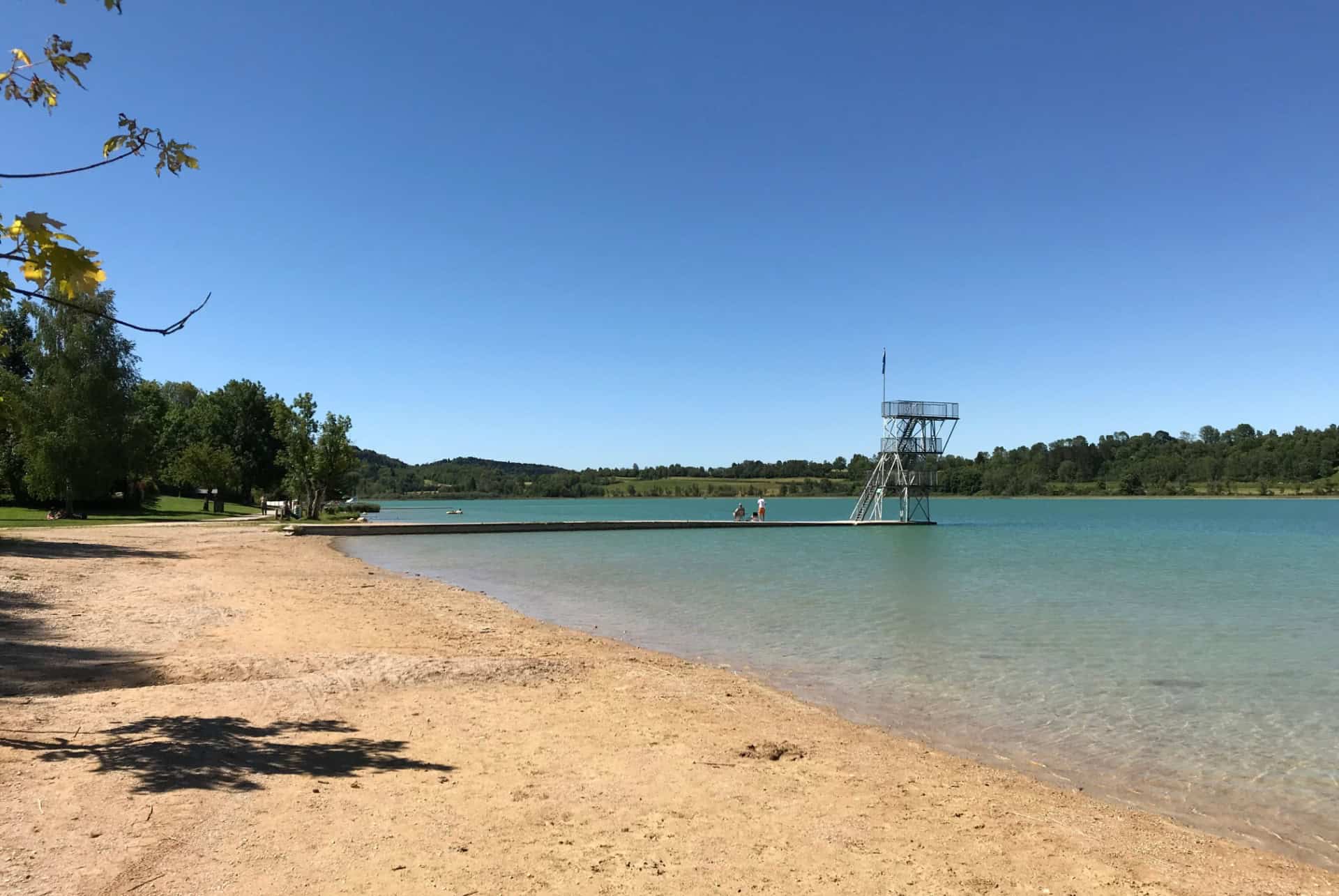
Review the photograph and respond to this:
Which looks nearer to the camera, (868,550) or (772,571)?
(772,571)

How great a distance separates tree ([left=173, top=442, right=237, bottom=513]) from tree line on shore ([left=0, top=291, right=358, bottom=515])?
0.34 feet

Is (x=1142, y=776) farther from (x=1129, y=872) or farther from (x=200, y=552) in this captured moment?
(x=200, y=552)

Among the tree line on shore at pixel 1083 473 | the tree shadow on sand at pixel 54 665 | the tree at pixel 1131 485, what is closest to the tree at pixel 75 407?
the tree shadow on sand at pixel 54 665

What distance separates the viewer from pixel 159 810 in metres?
4.58

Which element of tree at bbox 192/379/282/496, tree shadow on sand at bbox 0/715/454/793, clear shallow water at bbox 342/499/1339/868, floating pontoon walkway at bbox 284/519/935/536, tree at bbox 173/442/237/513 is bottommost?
clear shallow water at bbox 342/499/1339/868

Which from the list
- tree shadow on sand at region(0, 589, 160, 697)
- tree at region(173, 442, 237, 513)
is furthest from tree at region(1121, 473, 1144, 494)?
tree shadow on sand at region(0, 589, 160, 697)

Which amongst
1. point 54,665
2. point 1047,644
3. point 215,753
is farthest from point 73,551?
point 1047,644

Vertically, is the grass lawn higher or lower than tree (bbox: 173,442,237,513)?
lower

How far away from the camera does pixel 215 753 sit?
5641mm

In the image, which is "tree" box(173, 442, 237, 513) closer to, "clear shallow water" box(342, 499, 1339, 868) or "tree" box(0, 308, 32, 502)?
"tree" box(0, 308, 32, 502)

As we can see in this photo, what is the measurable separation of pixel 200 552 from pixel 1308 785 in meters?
26.3

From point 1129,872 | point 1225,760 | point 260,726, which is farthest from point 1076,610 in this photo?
point 260,726

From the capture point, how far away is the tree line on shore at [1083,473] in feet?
501

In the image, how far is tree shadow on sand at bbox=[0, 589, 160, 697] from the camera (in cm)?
748
